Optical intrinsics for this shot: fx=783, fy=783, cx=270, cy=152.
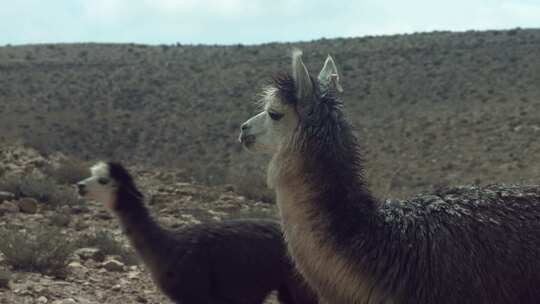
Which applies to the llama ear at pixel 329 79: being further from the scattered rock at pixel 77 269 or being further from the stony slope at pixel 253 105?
the stony slope at pixel 253 105

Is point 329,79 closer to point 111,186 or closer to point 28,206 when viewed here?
point 111,186

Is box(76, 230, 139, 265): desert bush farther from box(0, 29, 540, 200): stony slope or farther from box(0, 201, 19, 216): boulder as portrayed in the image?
box(0, 29, 540, 200): stony slope

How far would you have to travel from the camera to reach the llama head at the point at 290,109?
5.34 metres

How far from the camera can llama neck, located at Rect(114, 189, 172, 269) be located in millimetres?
7719

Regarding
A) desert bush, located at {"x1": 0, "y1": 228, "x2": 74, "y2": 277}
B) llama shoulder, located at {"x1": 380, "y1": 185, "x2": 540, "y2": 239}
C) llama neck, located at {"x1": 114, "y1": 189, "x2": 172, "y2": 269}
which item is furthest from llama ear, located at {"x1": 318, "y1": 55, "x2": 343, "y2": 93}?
desert bush, located at {"x1": 0, "y1": 228, "x2": 74, "y2": 277}

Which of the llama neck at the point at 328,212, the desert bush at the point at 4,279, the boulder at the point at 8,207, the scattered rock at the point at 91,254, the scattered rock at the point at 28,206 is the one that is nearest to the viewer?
the llama neck at the point at 328,212

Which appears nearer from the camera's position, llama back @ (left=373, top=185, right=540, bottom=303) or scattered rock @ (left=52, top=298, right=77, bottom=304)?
llama back @ (left=373, top=185, right=540, bottom=303)

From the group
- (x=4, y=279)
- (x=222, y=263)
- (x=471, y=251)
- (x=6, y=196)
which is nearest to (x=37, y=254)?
(x=4, y=279)

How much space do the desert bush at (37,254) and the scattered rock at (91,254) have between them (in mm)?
432

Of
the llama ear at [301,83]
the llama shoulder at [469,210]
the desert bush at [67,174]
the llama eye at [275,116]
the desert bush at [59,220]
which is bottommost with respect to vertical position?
the desert bush at [67,174]

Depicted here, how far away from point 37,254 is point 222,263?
287 cm

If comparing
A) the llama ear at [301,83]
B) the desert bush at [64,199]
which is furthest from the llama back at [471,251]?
the desert bush at [64,199]

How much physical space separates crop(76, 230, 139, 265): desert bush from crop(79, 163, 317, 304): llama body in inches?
99.8

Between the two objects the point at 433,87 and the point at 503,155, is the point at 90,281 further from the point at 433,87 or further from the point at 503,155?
the point at 433,87
